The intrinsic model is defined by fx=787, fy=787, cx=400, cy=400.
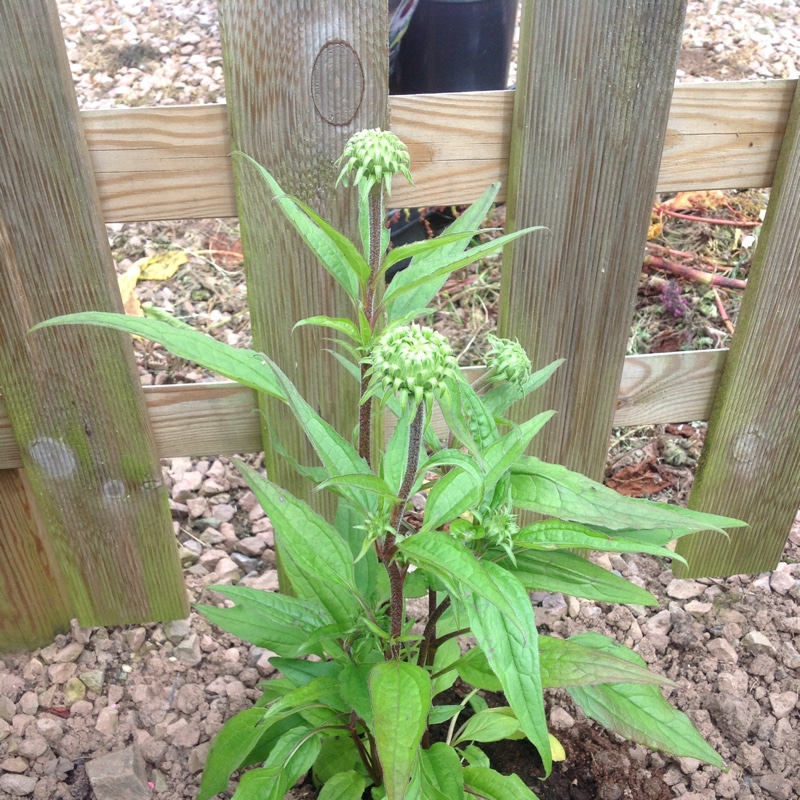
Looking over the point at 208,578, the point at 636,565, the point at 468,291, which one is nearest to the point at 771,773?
the point at 636,565

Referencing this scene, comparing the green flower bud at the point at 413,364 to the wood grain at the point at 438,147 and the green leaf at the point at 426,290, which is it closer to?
the green leaf at the point at 426,290

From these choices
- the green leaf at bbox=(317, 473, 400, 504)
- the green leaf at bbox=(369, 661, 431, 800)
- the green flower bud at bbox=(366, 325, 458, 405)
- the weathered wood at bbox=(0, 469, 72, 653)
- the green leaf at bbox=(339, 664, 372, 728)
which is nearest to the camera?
the green flower bud at bbox=(366, 325, 458, 405)

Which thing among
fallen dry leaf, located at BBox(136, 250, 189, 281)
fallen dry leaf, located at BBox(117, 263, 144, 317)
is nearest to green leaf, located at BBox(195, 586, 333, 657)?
fallen dry leaf, located at BBox(117, 263, 144, 317)

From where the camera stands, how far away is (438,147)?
1758 mm

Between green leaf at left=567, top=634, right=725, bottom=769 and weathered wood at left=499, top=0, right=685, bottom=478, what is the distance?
747 mm

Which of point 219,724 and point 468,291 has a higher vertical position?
point 468,291

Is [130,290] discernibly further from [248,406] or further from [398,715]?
[398,715]

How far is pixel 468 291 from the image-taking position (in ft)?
11.2

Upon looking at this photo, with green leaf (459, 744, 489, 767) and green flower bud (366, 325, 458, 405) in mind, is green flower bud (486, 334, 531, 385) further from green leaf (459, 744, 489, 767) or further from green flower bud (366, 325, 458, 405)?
green leaf (459, 744, 489, 767)

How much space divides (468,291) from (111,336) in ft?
6.20

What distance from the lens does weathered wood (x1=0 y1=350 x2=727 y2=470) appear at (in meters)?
1.99

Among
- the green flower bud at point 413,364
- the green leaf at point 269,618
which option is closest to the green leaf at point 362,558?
the green leaf at point 269,618

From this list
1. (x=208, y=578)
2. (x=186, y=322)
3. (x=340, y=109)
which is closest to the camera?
(x=340, y=109)

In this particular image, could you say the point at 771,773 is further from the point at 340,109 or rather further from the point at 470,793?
the point at 340,109
